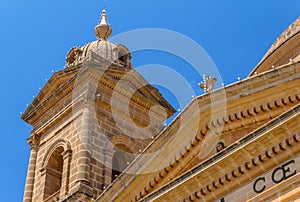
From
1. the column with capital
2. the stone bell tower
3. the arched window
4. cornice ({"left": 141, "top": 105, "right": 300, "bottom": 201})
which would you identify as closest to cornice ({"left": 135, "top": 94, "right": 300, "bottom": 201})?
cornice ({"left": 141, "top": 105, "right": 300, "bottom": 201})

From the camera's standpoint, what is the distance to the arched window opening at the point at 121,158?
22.4 metres

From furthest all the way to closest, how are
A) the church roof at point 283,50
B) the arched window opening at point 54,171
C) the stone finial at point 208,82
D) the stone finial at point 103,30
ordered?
the stone finial at point 103,30, the arched window opening at point 54,171, the church roof at point 283,50, the stone finial at point 208,82

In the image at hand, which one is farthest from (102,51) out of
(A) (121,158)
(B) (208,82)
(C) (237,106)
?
(C) (237,106)

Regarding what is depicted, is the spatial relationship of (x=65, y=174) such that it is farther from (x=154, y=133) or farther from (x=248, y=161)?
(x=248, y=161)

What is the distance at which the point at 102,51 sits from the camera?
952 inches

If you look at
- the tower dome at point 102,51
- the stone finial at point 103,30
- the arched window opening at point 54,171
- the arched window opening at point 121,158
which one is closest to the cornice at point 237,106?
the arched window opening at point 121,158

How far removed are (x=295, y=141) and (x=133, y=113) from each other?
11.5 meters

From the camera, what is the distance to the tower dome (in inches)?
947

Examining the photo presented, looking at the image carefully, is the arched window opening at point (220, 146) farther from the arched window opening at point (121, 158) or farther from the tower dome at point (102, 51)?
the tower dome at point (102, 51)

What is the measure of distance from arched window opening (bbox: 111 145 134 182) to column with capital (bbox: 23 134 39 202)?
2720 mm

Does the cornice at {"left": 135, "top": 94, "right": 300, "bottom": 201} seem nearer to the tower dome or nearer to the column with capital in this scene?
the column with capital

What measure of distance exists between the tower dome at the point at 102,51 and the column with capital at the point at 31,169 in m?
2.82

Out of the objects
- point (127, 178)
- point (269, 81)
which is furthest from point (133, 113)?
point (269, 81)

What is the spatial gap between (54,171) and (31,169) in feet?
2.84
